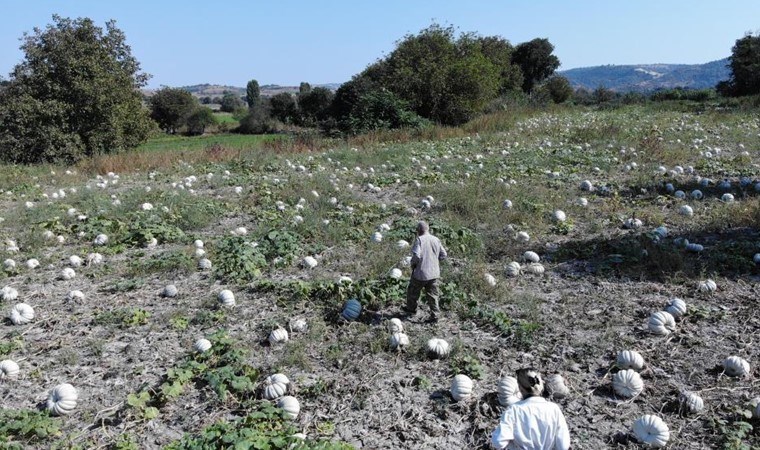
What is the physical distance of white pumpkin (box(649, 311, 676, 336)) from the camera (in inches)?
174

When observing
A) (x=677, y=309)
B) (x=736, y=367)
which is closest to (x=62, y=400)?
(x=736, y=367)

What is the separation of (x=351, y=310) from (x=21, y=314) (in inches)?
120

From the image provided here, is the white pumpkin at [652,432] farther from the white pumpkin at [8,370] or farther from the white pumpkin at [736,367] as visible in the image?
the white pumpkin at [8,370]

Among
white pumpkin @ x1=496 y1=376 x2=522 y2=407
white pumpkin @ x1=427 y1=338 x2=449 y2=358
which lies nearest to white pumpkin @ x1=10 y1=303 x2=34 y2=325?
white pumpkin @ x1=427 y1=338 x2=449 y2=358

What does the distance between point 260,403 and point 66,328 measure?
95.3 inches

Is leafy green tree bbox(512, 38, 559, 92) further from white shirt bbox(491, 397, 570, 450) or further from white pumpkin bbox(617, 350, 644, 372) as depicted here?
white shirt bbox(491, 397, 570, 450)

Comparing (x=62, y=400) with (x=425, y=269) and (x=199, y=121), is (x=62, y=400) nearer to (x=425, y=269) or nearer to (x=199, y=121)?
(x=425, y=269)

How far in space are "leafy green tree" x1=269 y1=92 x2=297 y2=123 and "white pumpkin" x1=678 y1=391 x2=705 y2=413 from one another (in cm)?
5063

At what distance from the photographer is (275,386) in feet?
12.2

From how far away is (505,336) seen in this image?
4551 mm

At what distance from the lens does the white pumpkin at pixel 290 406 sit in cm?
348

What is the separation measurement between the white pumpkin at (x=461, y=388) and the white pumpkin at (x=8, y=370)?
3.26 m

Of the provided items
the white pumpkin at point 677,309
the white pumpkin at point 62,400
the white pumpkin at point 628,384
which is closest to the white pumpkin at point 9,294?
the white pumpkin at point 62,400

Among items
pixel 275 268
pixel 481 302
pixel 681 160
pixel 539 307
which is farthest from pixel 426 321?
pixel 681 160
